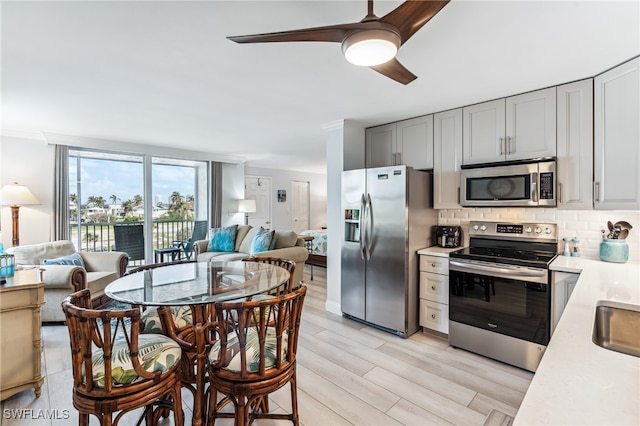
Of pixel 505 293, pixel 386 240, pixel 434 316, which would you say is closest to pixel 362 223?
pixel 386 240

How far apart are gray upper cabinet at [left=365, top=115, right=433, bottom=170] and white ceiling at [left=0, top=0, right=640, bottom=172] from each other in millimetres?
146

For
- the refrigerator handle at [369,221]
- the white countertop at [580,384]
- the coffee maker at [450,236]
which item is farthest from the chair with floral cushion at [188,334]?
the coffee maker at [450,236]

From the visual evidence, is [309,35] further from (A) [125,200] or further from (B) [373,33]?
(A) [125,200]

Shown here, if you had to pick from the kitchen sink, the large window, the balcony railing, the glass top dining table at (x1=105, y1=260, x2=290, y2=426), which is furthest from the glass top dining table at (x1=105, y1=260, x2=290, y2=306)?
the balcony railing

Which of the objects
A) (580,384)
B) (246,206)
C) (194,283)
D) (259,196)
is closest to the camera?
(580,384)

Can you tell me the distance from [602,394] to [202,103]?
3291 millimetres

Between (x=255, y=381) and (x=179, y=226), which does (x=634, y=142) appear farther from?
(x=179, y=226)

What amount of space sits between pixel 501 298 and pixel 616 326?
1.19 metres

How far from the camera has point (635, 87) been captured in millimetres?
1975

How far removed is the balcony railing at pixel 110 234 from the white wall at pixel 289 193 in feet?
6.87

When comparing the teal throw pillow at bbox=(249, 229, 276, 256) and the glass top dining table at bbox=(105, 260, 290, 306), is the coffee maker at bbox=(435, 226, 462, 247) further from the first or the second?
the teal throw pillow at bbox=(249, 229, 276, 256)

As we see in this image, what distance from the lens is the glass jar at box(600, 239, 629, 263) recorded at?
2.30m

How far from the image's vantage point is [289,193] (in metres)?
8.28

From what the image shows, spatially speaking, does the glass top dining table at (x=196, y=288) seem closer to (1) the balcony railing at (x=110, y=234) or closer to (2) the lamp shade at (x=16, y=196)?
(2) the lamp shade at (x=16, y=196)
